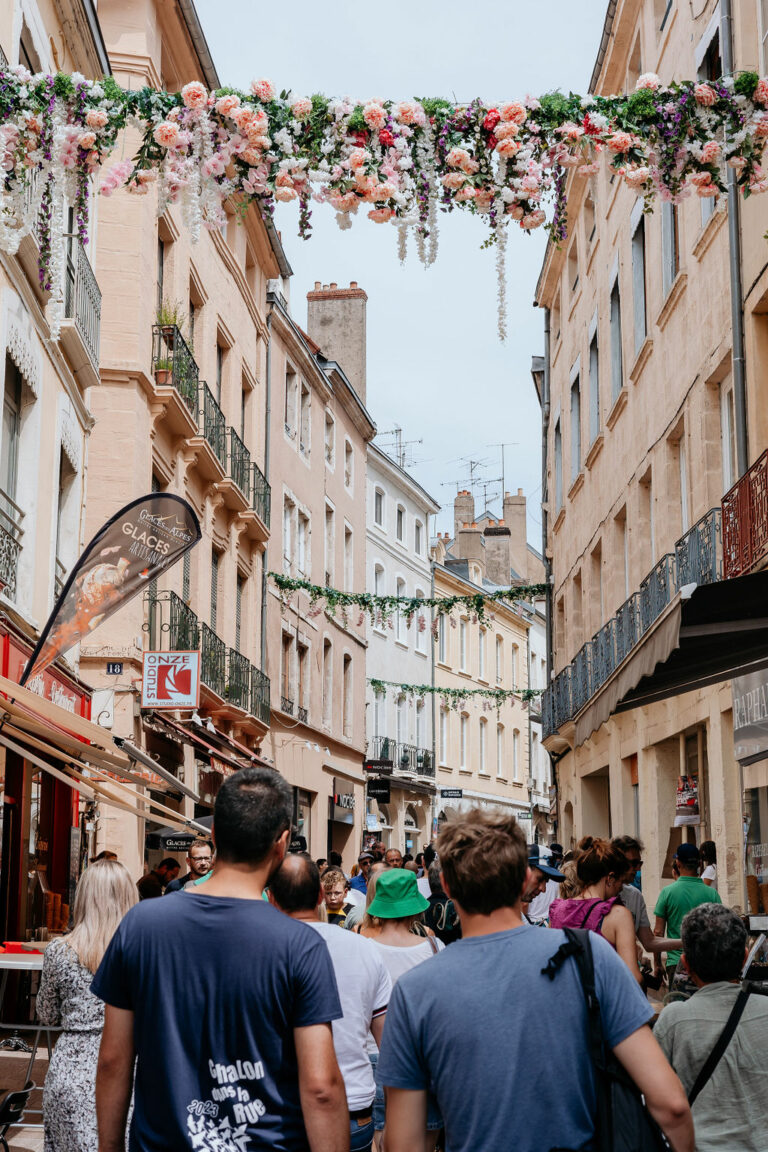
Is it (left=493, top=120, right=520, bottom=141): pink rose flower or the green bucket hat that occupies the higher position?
(left=493, top=120, right=520, bottom=141): pink rose flower

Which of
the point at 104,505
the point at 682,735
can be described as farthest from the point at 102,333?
the point at 682,735

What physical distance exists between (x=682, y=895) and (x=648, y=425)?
36.8 ft

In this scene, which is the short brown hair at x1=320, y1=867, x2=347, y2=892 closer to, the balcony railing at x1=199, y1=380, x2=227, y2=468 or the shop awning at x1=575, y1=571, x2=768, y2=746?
the shop awning at x1=575, y1=571, x2=768, y2=746

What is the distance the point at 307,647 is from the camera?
3519 cm

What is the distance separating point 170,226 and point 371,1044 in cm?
1906

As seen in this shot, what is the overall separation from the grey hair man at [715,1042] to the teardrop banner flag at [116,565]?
927cm

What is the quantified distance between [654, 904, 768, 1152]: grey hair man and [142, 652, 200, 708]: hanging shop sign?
1575 centimetres

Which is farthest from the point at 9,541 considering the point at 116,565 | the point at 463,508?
the point at 463,508

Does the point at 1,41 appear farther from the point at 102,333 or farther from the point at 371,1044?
the point at 371,1044

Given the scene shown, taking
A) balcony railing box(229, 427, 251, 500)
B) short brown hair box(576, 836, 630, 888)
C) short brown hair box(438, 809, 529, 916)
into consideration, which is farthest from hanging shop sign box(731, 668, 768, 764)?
balcony railing box(229, 427, 251, 500)

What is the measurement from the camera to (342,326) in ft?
141

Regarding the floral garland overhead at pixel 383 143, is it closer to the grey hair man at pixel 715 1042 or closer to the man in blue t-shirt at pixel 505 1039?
the grey hair man at pixel 715 1042

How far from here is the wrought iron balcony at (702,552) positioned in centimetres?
1348

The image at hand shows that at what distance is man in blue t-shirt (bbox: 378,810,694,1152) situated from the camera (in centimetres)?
301
